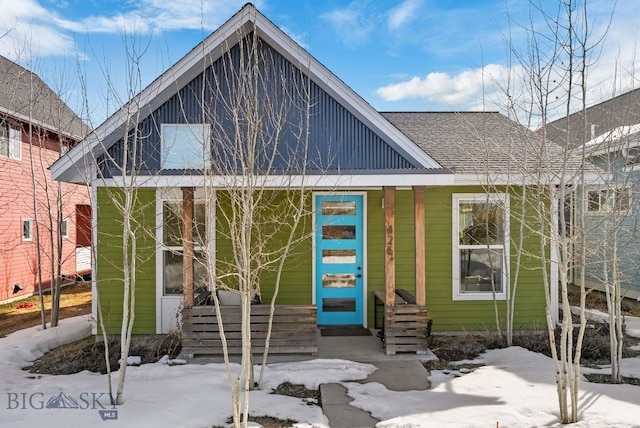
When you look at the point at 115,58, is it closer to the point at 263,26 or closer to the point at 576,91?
the point at 263,26

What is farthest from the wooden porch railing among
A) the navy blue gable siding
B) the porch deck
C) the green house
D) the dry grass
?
the dry grass

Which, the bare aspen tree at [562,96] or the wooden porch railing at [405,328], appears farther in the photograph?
the wooden porch railing at [405,328]

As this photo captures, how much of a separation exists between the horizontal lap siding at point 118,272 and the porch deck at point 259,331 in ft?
5.79

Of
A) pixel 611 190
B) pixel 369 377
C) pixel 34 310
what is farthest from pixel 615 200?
pixel 34 310

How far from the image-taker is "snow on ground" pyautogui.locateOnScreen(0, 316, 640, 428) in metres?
4.49

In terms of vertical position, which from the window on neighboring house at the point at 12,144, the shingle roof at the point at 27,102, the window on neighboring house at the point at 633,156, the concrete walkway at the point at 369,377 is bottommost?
the concrete walkway at the point at 369,377

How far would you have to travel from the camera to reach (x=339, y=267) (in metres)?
8.65

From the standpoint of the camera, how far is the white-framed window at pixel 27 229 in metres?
14.2

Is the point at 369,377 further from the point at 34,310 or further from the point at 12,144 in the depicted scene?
the point at 12,144

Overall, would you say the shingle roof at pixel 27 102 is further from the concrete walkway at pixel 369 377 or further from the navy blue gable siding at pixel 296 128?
the concrete walkway at pixel 369 377

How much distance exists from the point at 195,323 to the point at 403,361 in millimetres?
3015

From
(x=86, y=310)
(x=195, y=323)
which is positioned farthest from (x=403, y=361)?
(x=86, y=310)

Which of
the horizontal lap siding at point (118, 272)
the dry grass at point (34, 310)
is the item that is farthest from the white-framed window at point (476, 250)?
the dry grass at point (34, 310)

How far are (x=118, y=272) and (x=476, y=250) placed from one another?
252 inches
